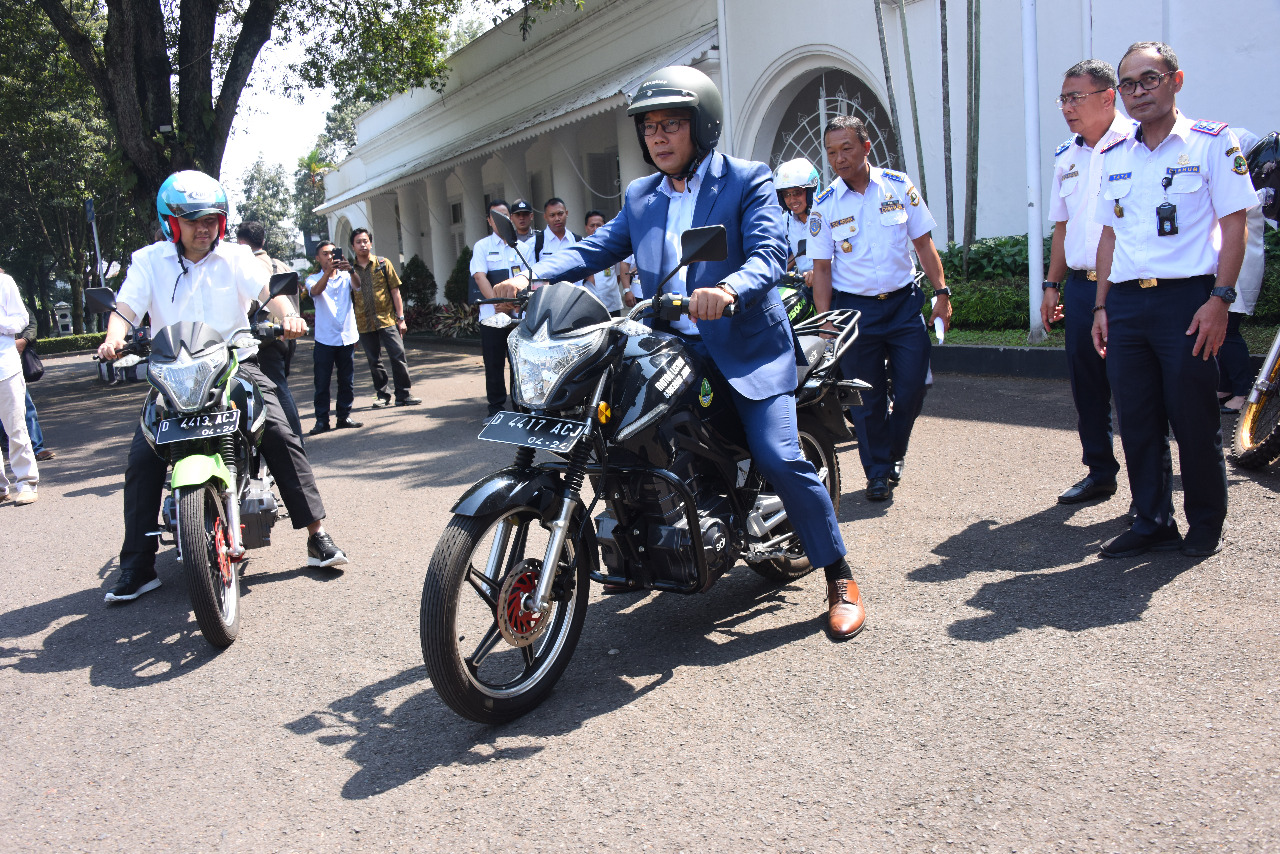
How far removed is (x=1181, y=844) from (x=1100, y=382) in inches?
131

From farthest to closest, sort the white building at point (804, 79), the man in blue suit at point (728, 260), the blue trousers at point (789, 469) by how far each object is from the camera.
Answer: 1. the white building at point (804, 79)
2. the blue trousers at point (789, 469)
3. the man in blue suit at point (728, 260)

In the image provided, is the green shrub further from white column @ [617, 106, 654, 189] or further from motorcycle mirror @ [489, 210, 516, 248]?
motorcycle mirror @ [489, 210, 516, 248]

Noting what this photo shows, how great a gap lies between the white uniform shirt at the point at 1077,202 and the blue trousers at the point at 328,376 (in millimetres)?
7032

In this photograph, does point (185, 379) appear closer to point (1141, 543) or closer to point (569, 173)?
point (1141, 543)

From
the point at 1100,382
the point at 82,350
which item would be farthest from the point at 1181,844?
the point at 82,350

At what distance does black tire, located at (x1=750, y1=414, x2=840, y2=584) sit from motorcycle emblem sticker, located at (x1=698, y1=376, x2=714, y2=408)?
27.8 inches

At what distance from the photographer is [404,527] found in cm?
597

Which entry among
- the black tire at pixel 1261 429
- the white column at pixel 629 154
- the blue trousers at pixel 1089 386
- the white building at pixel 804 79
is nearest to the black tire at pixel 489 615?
the blue trousers at pixel 1089 386

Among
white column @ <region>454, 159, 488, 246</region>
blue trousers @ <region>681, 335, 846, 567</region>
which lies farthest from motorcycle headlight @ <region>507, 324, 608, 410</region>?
white column @ <region>454, 159, 488, 246</region>

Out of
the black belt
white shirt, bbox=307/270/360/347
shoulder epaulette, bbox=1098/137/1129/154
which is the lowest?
the black belt

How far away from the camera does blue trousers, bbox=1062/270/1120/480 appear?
5.19m

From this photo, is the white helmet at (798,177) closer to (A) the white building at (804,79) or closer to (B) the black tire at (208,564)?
(B) the black tire at (208,564)

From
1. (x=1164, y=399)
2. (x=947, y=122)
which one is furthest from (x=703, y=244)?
(x=947, y=122)

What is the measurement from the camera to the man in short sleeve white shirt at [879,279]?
5.63 metres
